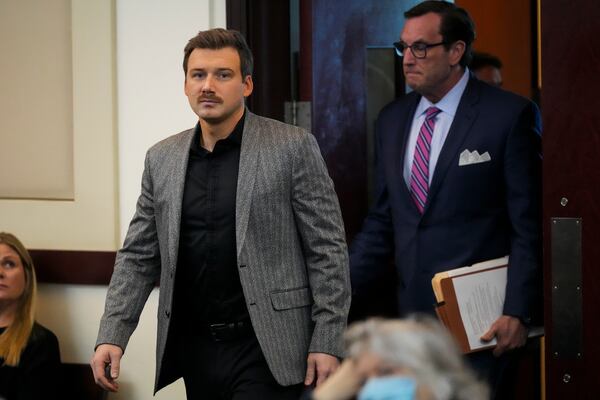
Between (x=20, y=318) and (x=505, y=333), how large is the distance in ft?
6.56

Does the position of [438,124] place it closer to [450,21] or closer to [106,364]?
[450,21]

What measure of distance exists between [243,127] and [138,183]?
4.10 ft

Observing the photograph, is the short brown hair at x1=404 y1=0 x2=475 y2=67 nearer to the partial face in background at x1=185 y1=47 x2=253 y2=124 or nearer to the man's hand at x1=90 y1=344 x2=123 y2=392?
the partial face in background at x1=185 y1=47 x2=253 y2=124

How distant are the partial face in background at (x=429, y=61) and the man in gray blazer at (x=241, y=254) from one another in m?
0.69

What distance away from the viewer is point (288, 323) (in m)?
2.97

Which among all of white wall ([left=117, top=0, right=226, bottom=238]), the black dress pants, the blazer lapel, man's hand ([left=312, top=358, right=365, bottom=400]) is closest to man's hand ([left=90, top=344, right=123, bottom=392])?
the black dress pants

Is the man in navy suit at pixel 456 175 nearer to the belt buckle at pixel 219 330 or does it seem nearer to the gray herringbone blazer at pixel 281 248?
the gray herringbone blazer at pixel 281 248

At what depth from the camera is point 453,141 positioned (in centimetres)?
344

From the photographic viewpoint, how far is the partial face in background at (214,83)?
2969mm

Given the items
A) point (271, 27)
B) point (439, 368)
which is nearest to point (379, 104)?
point (271, 27)

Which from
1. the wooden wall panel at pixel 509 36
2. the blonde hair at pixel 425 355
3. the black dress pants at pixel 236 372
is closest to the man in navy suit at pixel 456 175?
the black dress pants at pixel 236 372

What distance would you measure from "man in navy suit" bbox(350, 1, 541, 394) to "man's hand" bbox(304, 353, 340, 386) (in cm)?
62

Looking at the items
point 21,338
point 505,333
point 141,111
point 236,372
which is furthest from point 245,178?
point 21,338

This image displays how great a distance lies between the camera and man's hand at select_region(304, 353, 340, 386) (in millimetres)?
2908
